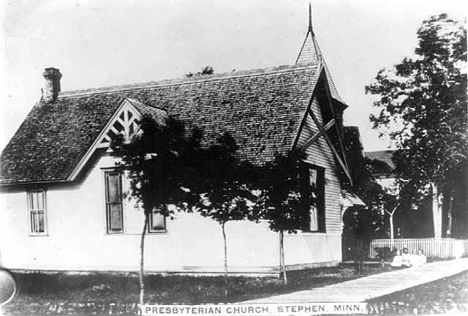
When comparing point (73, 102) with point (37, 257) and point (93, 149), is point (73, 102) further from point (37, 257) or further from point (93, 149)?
point (37, 257)

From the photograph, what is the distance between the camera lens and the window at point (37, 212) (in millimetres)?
15086

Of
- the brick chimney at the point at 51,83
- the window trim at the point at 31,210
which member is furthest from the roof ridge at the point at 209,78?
the window trim at the point at 31,210

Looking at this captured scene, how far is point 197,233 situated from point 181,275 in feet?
3.34

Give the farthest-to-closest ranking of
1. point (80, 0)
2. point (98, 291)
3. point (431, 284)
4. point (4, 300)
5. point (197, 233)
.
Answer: point (197, 233), point (431, 284), point (98, 291), point (80, 0), point (4, 300)

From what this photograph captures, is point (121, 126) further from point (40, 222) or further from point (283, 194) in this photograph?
point (283, 194)

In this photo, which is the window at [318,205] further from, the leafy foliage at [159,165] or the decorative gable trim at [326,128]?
the leafy foliage at [159,165]

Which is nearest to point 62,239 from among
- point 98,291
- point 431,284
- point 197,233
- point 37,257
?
point 37,257

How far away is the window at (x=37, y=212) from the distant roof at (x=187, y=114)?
0.38 m

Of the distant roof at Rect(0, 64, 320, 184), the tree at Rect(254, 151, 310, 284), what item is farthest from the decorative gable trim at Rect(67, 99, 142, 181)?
the tree at Rect(254, 151, 310, 284)

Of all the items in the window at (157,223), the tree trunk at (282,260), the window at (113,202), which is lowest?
the tree trunk at (282,260)

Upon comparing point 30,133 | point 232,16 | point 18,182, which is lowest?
point 18,182

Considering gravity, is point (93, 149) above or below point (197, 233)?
above

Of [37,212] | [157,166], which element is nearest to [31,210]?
[37,212]

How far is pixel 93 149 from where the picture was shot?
15156mm
